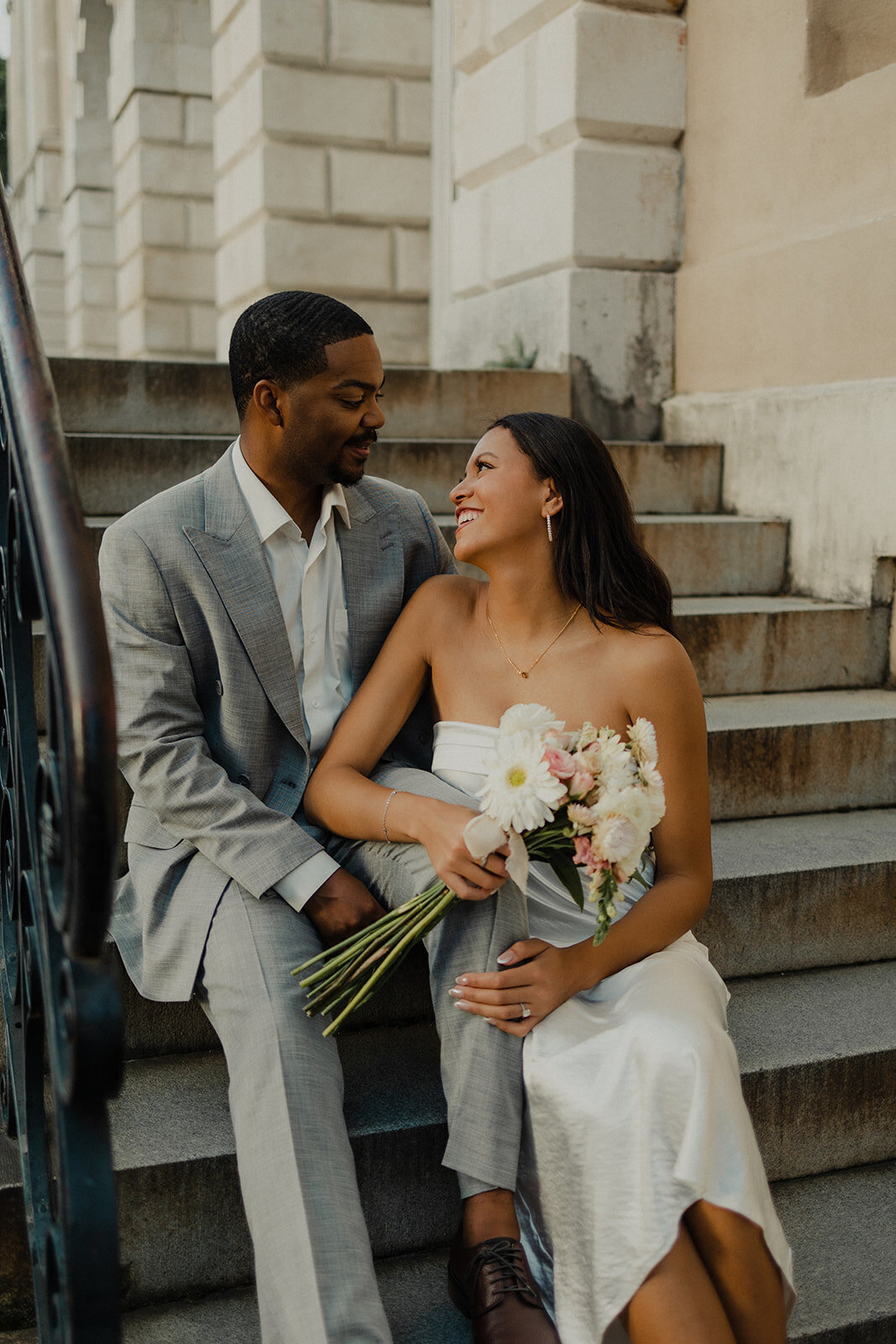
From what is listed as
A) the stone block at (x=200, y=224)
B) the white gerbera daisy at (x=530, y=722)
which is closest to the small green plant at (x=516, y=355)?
the white gerbera daisy at (x=530, y=722)

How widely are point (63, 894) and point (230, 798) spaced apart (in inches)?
41.4

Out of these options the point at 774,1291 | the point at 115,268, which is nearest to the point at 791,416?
the point at 774,1291

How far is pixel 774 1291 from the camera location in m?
1.95

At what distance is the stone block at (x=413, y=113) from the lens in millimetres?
8258

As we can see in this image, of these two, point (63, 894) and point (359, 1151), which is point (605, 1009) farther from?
point (63, 894)

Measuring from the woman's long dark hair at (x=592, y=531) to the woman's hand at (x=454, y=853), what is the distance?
605 millimetres

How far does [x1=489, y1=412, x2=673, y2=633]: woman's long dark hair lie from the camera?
2594 millimetres

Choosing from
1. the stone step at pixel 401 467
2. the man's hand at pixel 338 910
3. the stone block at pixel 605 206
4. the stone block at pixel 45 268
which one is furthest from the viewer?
the stone block at pixel 45 268

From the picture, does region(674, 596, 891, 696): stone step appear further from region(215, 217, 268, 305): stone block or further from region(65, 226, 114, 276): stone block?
region(65, 226, 114, 276): stone block

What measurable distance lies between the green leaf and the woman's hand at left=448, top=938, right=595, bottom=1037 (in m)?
0.12

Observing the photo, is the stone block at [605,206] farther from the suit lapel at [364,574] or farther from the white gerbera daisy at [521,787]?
the white gerbera daisy at [521,787]

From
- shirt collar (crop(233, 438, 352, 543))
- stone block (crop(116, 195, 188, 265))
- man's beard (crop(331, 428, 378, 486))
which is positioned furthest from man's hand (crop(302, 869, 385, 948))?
stone block (crop(116, 195, 188, 265))

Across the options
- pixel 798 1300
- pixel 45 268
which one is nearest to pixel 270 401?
pixel 798 1300

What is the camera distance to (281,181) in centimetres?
780
